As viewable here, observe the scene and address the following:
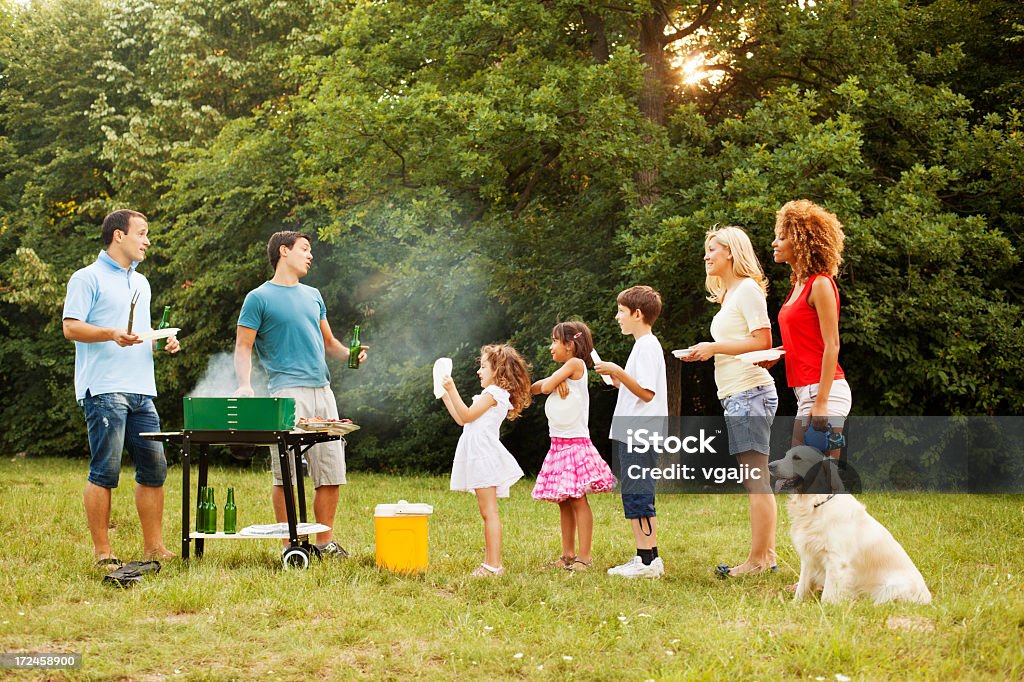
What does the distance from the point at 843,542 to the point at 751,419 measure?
3.13 feet

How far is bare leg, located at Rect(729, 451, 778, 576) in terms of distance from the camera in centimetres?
516

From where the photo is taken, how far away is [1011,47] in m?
12.6

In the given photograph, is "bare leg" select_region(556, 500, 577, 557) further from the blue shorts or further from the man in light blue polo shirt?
the man in light blue polo shirt

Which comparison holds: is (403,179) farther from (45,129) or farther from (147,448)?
(45,129)

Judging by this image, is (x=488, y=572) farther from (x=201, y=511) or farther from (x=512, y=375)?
(x=201, y=511)

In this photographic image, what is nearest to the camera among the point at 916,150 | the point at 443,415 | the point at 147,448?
the point at 147,448

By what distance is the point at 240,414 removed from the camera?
543 centimetres

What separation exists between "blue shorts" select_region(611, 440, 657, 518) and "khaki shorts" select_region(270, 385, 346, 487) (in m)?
1.81

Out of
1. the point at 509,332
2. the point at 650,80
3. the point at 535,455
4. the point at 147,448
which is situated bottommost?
the point at 535,455

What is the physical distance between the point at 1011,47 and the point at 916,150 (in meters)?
2.42

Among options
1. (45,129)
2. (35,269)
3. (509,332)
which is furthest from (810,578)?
(45,129)

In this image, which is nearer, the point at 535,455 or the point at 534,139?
the point at 534,139

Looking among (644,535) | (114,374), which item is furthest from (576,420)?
(114,374)

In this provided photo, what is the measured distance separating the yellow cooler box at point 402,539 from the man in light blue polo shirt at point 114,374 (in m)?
1.40
